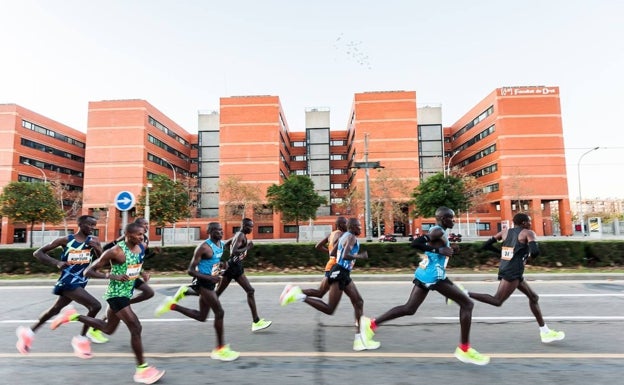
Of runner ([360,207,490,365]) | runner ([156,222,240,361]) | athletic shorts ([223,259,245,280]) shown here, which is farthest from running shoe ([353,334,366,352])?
athletic shorts ([223,259,245,280])

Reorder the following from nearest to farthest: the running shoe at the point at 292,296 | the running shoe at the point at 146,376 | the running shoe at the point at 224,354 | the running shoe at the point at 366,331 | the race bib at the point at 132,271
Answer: the running shoe at the point at 146,376, the race bib at the point at 132,271, the running shoe at the point at 224,354, the running shoe at the point at 366,331, the running shoe at the point at 292,296

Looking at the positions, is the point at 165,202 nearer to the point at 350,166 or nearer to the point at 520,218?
the point at 350,166

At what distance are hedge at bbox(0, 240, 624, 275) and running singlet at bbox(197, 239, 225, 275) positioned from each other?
8.01 metres

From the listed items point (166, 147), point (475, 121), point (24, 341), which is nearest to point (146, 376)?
point (24, 341)

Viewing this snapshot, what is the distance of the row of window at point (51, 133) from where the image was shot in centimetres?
5075

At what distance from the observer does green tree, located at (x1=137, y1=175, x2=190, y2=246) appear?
3073 cm

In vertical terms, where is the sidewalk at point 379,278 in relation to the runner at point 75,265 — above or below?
below

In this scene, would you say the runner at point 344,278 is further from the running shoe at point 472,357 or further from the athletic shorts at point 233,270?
the running shoe at point 472,357

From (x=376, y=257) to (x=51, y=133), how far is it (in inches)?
2400

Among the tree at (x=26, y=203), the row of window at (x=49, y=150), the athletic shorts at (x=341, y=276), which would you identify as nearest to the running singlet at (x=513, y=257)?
the athletic shorts at (x=341, y=276)

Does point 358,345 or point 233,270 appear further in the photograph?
point 233,270

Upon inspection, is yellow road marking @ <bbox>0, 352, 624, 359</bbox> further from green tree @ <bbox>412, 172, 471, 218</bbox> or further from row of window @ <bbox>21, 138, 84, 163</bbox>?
row of window @ <bbox>21, 138, 84, 163</bbox>

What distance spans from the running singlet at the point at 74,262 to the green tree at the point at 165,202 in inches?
1087

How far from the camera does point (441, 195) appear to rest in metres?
31.5
